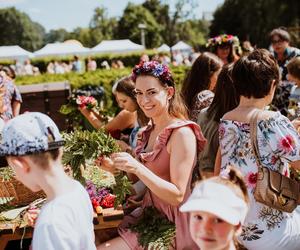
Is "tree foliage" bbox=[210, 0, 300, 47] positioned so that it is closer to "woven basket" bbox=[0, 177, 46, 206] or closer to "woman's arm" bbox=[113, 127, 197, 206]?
"woven basket" bbox=[0, 177, 46, 206]

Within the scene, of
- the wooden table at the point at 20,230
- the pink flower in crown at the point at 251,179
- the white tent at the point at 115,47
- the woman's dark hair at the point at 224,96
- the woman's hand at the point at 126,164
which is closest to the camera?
the woman's hand at the point at 126,164

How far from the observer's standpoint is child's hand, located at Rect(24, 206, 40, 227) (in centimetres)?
275

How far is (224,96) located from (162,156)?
102cm

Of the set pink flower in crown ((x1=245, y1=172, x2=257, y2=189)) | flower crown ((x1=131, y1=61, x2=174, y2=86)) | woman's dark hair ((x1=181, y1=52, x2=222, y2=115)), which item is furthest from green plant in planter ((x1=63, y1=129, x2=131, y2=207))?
woman's dark hair ((x1=181, y1=52, x2=222, y2=115))

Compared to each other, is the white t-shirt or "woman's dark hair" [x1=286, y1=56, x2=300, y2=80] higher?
"woman's dark hair" [x1=286, y1=56, x2=300, y2=80]

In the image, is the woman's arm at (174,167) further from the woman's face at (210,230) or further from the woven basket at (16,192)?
the woven basket at (16,192)

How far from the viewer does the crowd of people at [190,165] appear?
1.90m

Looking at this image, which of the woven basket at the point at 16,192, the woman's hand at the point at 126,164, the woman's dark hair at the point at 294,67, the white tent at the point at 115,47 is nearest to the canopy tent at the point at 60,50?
the white tent at the point at 115,47

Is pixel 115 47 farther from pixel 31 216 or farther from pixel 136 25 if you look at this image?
pixel 31 216

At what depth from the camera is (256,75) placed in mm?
2777

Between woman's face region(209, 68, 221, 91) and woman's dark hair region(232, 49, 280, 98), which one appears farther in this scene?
woman's face region(209, 68, 221, 91)

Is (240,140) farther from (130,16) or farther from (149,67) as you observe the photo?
(130,16)

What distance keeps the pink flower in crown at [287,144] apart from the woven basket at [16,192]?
1.76 metres

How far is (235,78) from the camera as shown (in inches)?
113
